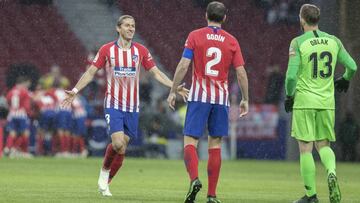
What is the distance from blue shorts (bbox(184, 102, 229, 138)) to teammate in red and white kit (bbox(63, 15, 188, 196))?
160 centimetres

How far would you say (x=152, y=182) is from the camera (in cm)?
1675

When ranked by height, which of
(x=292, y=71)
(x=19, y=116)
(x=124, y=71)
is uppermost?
(x=124, y=71)

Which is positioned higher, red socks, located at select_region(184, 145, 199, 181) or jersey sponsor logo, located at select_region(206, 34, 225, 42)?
jersey sponsor logo, located at select_region(206, 34, 225, 42)

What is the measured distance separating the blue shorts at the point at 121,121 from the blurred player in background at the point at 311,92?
233 cm

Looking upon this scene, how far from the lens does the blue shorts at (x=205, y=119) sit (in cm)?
1159

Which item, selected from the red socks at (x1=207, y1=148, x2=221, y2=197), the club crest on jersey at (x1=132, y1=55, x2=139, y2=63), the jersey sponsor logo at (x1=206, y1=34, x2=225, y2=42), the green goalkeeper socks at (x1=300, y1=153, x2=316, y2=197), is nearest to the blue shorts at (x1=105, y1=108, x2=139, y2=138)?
→ the club crest on jersey at (x1=132, y1=55, x2=139, y2=63)

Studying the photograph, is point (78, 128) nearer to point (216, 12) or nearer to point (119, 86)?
point (119, 86)

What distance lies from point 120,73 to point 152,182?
3806mm

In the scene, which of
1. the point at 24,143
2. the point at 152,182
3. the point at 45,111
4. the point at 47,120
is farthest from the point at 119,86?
the point at 45,111

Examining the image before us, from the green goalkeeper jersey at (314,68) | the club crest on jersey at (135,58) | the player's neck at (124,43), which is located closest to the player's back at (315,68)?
the green goalkeeper jersey at (314,68)

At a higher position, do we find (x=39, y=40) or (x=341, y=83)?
(x=39, y=40)

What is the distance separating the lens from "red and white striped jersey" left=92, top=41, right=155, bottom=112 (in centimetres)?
1324

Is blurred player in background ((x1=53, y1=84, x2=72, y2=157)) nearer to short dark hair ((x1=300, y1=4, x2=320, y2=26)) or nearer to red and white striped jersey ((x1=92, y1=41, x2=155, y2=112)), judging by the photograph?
red and white striped jersey ((x1=92, y1=41, x2=155, y2=112))

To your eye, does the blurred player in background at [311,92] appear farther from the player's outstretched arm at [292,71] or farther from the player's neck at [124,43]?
the player's neck at [124,43]
